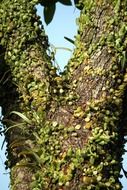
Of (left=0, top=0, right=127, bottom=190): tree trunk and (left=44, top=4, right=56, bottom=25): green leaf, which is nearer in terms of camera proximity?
(left=0, top=0, right=127, bottom=190): tree trunk

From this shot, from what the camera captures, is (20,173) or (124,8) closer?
(124,8)

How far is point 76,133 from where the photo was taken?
203cm

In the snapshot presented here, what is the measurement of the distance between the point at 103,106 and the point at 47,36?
0.62 m

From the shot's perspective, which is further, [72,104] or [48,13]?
[48,13]

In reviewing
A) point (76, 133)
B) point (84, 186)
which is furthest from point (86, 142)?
point (84, 186)

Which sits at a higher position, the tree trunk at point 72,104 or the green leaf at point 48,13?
the green leaf at point 48,13

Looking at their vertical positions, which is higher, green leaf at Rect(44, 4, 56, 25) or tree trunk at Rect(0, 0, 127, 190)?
green leaf at Rect(44, 4, 56, 25)

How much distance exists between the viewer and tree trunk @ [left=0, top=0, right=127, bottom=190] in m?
1.99

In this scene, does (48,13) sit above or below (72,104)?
above

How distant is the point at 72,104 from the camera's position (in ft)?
6.93

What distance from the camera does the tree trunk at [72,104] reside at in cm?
199

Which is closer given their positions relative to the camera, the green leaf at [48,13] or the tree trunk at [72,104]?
the tree trunk at [72,104]

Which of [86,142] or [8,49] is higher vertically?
[8,49]

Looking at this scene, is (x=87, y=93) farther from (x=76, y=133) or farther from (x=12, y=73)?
(x=12, y=73)
